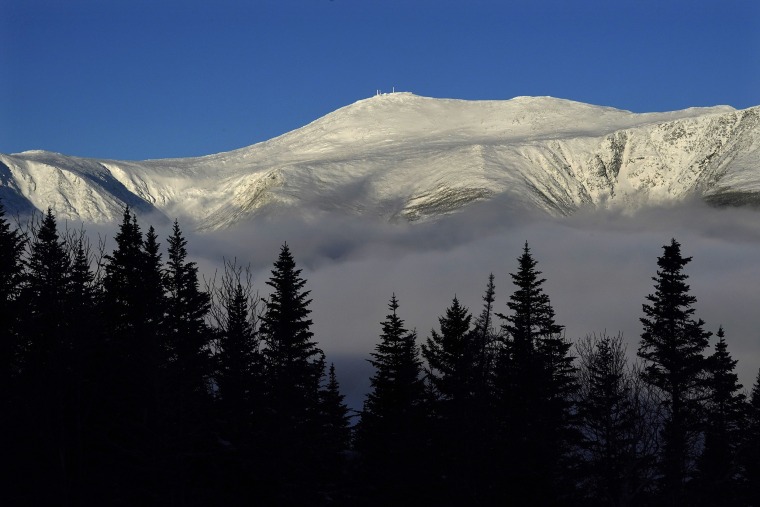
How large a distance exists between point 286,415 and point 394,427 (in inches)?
437

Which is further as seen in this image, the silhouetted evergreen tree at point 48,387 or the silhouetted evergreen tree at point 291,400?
the silhouetted evergreen tree at point 291,400

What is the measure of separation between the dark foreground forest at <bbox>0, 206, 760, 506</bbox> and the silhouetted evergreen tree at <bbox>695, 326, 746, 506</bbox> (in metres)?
0.16

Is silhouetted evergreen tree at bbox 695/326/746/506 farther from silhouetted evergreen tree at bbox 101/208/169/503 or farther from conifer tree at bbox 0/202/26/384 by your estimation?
conifer tree at bbox 0/202/26/384

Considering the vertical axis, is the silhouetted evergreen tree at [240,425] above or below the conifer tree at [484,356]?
below

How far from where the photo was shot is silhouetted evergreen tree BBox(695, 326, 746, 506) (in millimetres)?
41178

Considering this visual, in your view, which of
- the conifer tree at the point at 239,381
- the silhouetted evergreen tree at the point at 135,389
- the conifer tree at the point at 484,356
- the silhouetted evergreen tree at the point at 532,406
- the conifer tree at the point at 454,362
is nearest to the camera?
the silhouetted evergreen tree at the point at 135,389

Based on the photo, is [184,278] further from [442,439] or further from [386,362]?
[442,439]

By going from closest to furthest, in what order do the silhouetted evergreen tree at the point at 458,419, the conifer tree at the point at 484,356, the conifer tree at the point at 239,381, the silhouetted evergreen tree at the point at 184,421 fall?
the silhouetted evergreen tree at the point at 184,421
the conifer tree at the point at 239,381
the silhouetted evergreen tree at the point at 458,419
the conifer tree at the point at 484,356

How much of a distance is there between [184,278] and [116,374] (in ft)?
71.3

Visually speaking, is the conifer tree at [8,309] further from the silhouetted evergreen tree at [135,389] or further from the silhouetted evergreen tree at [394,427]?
the silhouetted evergreen tree at [394,427]

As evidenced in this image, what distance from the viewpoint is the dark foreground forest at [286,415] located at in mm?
31656

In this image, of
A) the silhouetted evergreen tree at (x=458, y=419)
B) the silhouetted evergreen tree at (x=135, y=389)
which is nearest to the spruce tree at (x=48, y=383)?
the silhouetted evergreen tree at (x=135, y=389)

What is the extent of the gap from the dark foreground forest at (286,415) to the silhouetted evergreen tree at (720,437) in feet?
0.54

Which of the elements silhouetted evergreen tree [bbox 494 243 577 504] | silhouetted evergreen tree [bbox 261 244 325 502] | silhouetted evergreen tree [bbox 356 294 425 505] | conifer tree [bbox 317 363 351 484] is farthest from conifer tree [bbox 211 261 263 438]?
silhouetted evergreen tree [bbox 494 243 577 504]
